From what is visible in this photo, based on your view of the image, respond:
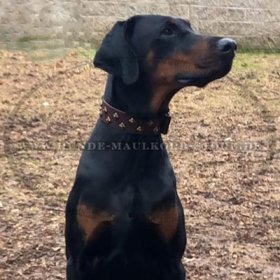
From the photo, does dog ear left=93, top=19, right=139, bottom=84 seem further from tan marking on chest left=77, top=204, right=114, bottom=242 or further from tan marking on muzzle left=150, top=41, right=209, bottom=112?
tan marking on chest left=77, top=204, right=114, bottom=242

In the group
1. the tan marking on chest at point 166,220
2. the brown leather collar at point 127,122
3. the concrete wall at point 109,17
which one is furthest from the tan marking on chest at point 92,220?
the concrete wall at point 109,17

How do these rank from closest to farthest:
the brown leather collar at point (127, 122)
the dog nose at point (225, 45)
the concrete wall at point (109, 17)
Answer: the dog nose at point (225, 45) → the brown leather collar at point (127, 122) → the concrete wall at point (109, 17)

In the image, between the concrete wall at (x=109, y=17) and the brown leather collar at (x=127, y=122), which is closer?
the brown leather collar at (x=127, y=122)

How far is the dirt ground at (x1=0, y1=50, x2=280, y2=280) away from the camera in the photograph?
4.35 m

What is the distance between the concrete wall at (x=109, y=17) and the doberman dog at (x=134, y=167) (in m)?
6.70

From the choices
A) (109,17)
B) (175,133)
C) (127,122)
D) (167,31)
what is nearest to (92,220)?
(127,122)

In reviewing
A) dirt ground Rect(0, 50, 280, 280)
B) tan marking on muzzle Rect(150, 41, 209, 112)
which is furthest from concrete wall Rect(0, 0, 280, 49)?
tan marking on muzzle Rect(150, 41, 209, 112)

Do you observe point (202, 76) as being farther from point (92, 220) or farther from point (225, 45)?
point (92, 220)

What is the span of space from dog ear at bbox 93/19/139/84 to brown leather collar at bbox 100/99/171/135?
0.49 feet

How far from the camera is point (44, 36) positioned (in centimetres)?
984

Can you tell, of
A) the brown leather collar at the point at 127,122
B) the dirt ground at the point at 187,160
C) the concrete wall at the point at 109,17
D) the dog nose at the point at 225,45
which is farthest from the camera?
the concrete wall at the point at 109,17

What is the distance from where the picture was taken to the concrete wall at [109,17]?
9.77m

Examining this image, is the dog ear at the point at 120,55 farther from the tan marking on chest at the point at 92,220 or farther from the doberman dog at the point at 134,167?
the tan marking on chest at the point at 92,220

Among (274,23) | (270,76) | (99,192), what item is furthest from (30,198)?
(274,23)
